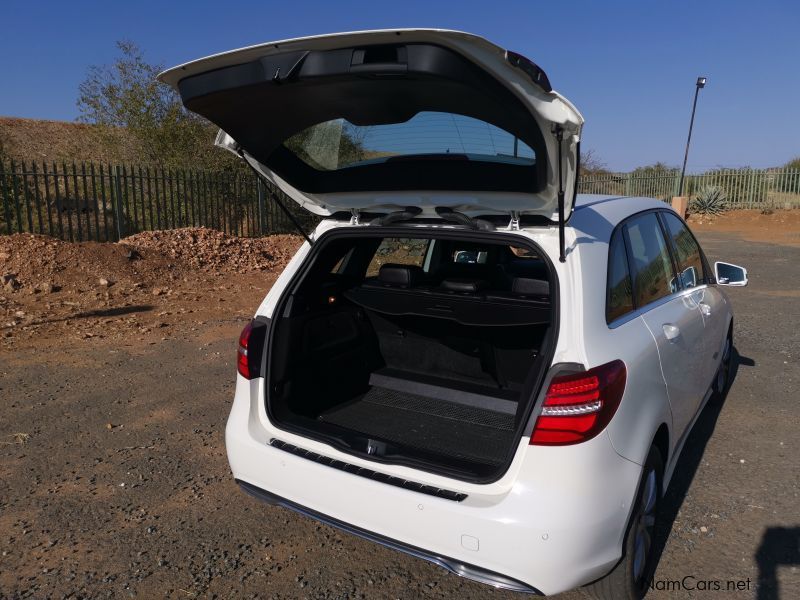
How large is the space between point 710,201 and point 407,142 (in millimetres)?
24838

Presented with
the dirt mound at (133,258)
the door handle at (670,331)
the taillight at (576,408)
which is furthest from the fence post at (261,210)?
the taillight at (576,408)

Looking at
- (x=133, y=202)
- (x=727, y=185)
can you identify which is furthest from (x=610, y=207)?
(x=727, y=185)

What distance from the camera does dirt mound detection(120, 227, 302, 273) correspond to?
11047 mm

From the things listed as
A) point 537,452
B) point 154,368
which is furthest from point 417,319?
point 154,368

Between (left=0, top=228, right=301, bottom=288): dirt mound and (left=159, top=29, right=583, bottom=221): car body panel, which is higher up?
(left=159, top=29, right=583, bottom=221): car body panel

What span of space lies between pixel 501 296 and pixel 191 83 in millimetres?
1775

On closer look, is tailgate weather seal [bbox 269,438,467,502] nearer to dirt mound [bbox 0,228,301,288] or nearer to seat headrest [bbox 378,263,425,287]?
seat headrest [bbox 378,263,425,287]

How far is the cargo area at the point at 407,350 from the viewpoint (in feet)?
10.1

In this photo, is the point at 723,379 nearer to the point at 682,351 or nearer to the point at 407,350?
the point at 682,351

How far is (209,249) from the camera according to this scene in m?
11.6

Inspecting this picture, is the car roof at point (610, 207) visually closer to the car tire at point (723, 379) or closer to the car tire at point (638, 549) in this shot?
the car tire at point (638, 549)

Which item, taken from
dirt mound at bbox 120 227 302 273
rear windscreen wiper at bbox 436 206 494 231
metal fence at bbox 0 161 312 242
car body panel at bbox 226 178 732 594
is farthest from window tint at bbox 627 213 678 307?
metal fence at bbox 0 161 312 242

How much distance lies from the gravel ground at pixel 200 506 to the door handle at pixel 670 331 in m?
0.99

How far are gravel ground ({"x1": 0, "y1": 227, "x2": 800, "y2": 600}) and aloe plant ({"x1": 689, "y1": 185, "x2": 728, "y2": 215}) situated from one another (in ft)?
68.3
